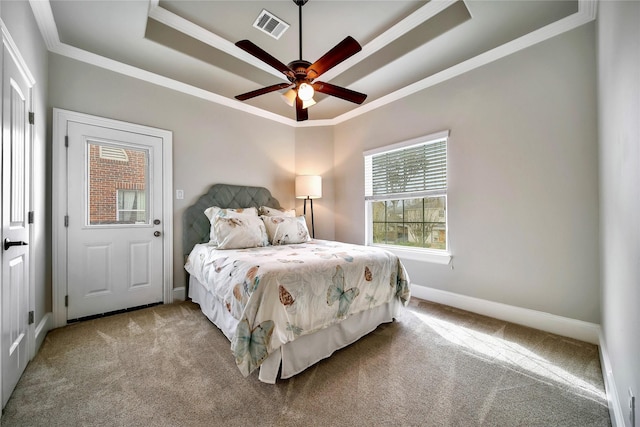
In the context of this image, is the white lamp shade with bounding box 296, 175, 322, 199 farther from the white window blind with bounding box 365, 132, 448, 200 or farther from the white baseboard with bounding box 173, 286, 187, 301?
the white baseboard with bounding box 173, 286, 187, 301

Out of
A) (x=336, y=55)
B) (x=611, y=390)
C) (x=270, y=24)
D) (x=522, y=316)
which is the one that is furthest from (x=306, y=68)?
(x=522, y=316)

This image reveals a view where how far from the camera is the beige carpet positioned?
4.47ft

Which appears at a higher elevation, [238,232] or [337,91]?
[337,91]

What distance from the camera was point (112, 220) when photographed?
2.75 meters

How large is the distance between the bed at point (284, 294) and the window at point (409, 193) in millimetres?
1017

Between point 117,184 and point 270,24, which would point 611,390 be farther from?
point 117,184

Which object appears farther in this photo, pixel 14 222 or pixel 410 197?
pixel 410 197

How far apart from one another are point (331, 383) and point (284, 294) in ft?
2.07

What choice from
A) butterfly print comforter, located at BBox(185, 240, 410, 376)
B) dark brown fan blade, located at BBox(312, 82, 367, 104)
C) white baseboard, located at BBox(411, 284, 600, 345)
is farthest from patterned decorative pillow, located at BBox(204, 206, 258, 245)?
white baseboard, located at BBox(411, 284, 600, 345)

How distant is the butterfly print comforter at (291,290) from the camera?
5.11 ft

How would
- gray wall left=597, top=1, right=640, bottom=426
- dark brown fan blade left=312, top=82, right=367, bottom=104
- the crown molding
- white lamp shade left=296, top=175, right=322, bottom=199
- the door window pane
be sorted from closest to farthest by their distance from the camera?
gray wall left=597, top=1, right=640, bottom=426
the crown molding
dark brown fan blade left=312, top=82, right=367, bottom=104
the door window pane
white lamp shade left=296, top=175, right=322, bottom=199

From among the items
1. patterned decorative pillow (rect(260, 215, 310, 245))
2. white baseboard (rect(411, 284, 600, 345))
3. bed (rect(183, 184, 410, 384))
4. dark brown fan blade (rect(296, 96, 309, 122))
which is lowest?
white baseboard (rect(411, 284, 600, 345))

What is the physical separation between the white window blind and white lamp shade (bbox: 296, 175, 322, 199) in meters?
0.75

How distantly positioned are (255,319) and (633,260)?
5.90 feet
